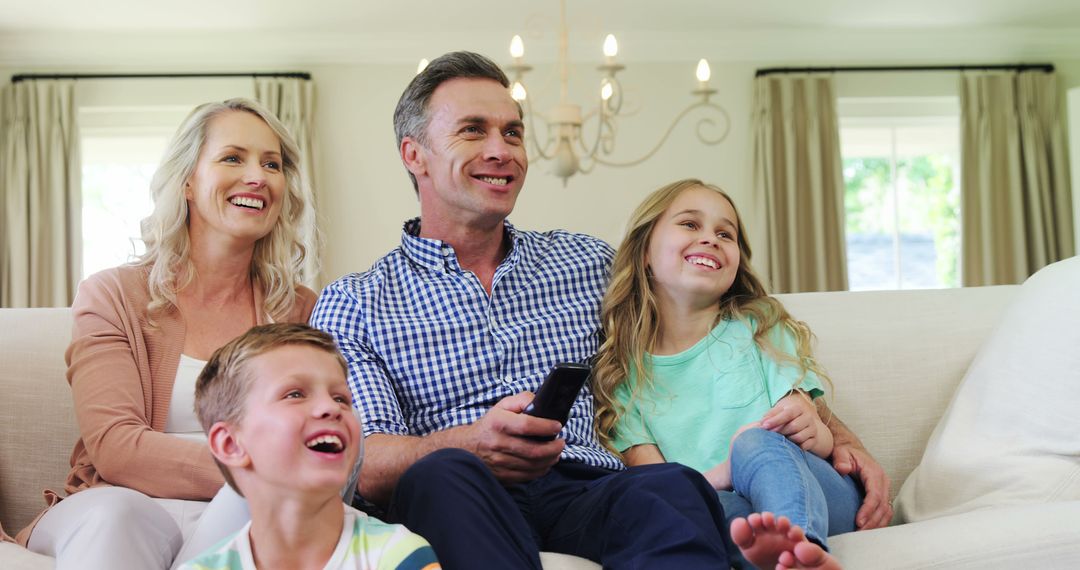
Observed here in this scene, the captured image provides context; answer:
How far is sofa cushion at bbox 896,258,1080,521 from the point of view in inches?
74.2

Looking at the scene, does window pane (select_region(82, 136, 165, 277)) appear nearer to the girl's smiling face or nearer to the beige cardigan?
the beige cardigan

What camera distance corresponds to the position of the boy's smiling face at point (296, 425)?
1381 mm

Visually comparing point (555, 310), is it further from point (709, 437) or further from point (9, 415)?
point (9, 415)

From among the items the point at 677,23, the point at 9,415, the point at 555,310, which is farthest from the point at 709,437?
the point at 677,23

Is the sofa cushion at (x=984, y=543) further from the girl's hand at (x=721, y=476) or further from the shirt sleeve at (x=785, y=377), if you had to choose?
the shirt sleeve at (x=785, y=377)

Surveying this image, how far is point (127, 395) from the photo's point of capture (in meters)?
1.89

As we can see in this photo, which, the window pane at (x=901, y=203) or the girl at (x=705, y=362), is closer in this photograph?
the girl at (x=705, y=362)

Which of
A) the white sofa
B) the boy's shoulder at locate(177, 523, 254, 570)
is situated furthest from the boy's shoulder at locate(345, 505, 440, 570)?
the white sofa

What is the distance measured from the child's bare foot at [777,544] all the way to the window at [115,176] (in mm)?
5820

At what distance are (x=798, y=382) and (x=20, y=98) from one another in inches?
226

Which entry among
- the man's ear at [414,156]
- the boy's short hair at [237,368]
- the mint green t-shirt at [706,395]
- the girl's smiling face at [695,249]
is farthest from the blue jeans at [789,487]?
the man's ear at [414,156]

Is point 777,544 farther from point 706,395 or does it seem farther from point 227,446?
point 227,446

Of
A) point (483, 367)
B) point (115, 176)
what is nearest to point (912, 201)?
point (115, 176)

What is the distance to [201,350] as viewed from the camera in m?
2.05
